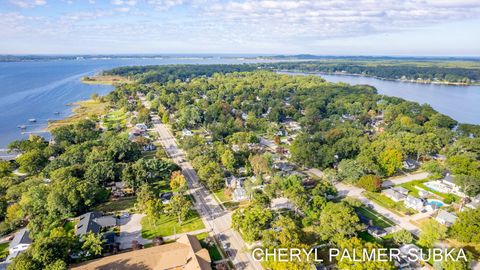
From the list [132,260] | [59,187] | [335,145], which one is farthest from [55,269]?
[335,145]

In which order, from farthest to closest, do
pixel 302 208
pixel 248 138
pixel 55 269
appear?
pixel 248 138
pixel 302 208
pixel 55 269

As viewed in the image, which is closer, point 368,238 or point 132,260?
point 132,260

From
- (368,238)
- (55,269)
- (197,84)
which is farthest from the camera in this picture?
(197,84)

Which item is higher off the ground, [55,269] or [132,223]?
[55,269]

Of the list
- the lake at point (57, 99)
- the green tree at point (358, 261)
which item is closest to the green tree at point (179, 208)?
the green tree at point (358, 261)

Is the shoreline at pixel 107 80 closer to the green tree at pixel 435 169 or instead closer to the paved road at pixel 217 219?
the paved road at pixel 217 219

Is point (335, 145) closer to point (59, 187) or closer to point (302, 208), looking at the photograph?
point (302, 208)
